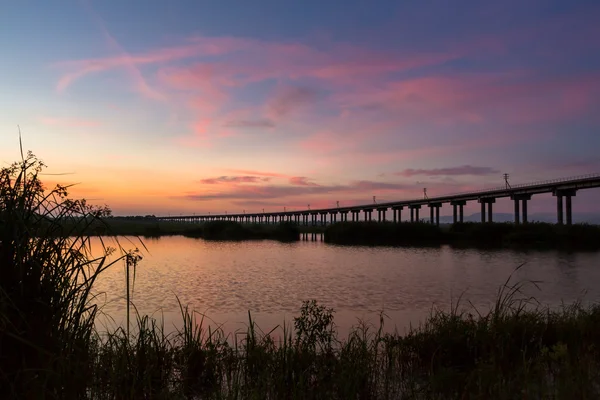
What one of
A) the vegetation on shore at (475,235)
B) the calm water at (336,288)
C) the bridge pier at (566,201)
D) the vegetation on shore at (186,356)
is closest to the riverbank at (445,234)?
the vegetation on shore at (475,235)

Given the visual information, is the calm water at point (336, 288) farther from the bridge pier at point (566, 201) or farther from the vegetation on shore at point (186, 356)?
the bridge pier at point (566, 201)

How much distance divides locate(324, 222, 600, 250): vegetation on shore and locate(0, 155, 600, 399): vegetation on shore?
200ft

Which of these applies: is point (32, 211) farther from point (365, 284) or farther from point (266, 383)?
point (365, 284)

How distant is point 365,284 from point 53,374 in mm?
23935

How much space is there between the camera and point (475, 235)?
272 feet

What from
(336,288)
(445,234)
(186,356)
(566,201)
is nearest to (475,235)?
(445,234)

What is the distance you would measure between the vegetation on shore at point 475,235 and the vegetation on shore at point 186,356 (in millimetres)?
60892

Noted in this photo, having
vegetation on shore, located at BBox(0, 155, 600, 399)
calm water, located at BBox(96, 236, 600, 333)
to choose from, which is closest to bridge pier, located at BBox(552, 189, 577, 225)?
calm water, located at BBox(96, 236, 600, 333)

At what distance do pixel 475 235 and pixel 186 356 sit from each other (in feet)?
267

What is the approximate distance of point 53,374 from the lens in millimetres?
5000

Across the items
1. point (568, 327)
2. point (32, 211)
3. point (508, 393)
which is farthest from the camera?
point (568, 327)

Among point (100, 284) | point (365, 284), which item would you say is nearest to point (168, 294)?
point (100, 284)

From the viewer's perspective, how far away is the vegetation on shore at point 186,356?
503 centimetres

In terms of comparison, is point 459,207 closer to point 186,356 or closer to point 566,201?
point 566,201
